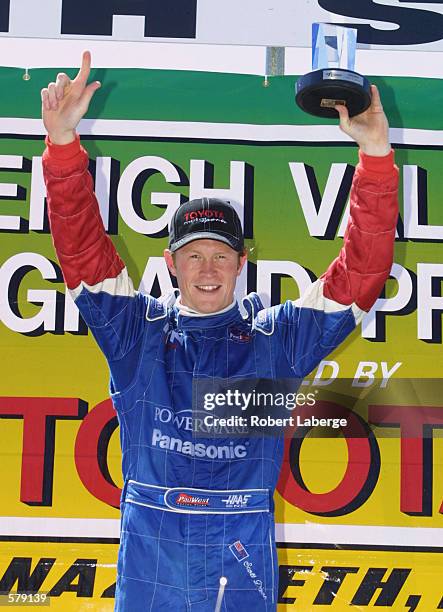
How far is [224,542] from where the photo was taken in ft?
6.10

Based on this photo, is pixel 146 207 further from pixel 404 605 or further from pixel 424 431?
pixel 404 605

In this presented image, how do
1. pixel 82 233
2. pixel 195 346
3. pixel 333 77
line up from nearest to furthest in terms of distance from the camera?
pixel 333 77 → pixel 82 233 → pixel 195 346

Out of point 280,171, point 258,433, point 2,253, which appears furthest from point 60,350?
point 258,433

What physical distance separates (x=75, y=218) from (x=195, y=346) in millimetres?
403

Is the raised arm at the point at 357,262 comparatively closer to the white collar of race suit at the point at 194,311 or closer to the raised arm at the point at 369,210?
the raised arm at the point at 369,210

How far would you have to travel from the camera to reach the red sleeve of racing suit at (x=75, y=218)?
186 centimetres

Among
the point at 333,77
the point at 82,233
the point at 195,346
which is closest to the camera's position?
the point at 333,77

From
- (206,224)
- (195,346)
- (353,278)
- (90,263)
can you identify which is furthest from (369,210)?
(90,263)

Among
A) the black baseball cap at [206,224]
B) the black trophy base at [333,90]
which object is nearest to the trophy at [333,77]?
the black trophy base at [333,90]

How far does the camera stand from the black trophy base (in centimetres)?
180

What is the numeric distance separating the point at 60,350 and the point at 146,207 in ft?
1.91

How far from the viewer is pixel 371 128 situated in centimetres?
188

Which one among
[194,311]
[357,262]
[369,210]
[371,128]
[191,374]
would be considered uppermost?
[371,128]

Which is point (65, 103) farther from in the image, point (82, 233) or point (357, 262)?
point (357, 262)
